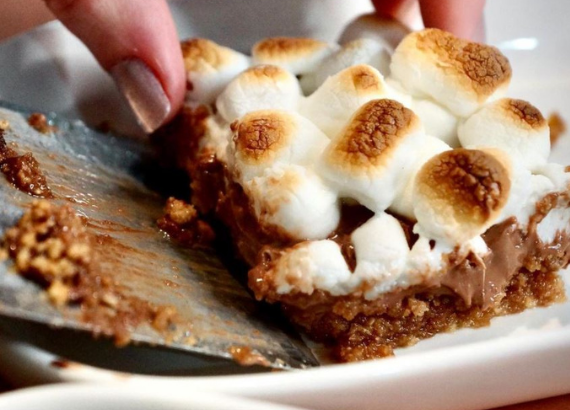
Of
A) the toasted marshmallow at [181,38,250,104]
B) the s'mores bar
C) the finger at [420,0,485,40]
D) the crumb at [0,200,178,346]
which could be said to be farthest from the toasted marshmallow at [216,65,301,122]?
the finger at [420,0,485,40]

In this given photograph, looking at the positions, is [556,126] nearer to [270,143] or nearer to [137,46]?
[270,143]

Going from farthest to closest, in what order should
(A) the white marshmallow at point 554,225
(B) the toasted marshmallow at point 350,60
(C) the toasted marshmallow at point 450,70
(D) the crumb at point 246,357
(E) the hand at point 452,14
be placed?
(E) the hand at point 452,14
(B) the toasted marshmallow at point 350,60
(C) the toasted marshmallow at point 450,70
(A) the white marshmallow at point 554,225
(D) the crumb at point 246,357

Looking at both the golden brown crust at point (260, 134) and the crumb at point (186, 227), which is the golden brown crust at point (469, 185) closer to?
the golden brown crust at point (260, 134)

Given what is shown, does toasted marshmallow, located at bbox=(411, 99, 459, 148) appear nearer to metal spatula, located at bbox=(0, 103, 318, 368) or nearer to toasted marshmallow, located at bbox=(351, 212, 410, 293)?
toasted marshmallow, located at bbox=(351, 212, 410, 293)

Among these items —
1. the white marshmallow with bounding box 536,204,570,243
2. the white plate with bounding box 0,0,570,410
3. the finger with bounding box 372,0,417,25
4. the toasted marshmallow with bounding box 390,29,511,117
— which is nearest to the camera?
the white plate with bounding box 0,0,570,410

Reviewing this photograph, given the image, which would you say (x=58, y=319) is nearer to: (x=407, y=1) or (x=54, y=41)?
(x=54, y=41)

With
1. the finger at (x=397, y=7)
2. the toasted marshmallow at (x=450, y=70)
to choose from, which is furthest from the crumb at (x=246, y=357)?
the finger at (x=397, y=7)

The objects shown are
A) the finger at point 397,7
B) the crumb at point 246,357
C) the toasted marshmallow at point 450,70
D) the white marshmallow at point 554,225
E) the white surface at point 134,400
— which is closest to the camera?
the white surface at point 134,400

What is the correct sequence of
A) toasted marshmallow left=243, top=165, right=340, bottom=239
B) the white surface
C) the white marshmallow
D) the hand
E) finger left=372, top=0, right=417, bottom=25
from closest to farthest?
the white surface → toasted marshmallow left=243, top=165, right=340, bottom=239 → the white marshmallow → the hand → finger left=372, top=0, right=417, bottom=25
